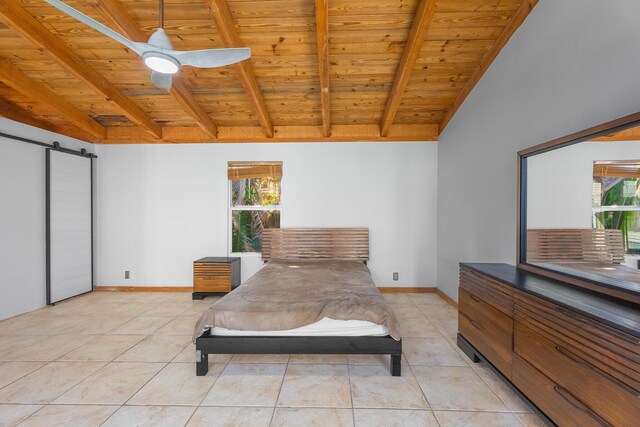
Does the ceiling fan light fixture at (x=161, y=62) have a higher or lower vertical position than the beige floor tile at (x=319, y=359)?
higher

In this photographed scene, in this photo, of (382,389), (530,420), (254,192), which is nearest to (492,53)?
(530,420)

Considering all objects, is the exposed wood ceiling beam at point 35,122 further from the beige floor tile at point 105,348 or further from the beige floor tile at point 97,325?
the beige floor tile at point 105,348

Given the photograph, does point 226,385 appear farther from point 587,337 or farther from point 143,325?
point 587,337

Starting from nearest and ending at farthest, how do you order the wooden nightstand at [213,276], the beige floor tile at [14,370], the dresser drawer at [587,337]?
the dresser drawer at [587,337], the beige floor tile at [14,370], the wooden nightstand at [213,276]

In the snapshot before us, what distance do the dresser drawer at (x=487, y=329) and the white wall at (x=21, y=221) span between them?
559cm

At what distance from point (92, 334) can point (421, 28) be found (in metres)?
4.83

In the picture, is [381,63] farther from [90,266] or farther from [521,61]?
[90,266]

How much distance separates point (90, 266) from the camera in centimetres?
482

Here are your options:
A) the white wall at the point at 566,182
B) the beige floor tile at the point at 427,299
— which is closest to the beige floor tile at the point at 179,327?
the beige floor tile at the point at 427,299

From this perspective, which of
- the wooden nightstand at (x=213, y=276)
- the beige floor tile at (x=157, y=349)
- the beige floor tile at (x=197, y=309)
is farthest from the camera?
the wooden nightstand at (x=213, y=276)

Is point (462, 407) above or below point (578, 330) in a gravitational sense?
below

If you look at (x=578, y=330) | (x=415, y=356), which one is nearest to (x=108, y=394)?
(x=415, y=356)

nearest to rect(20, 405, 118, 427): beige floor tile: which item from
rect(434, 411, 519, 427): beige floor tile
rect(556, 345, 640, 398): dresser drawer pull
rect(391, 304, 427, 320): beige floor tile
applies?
rect(434, 411, 519, 427): beige floor tile

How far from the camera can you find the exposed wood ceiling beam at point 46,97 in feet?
10.6
